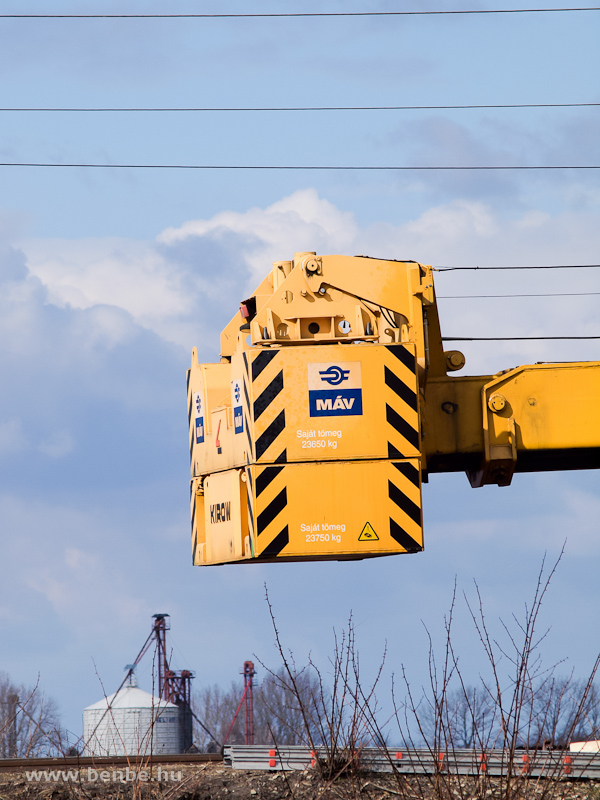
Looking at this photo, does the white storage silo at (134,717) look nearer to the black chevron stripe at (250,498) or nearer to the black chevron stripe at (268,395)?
the black chevron stripe at (250,498)

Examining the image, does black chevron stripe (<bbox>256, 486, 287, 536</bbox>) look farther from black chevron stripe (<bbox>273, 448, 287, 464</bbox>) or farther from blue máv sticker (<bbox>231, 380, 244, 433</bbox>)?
blue máv sticker (<bbox>231, 380, 244, 433</bbox>)

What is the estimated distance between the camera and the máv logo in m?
6.81

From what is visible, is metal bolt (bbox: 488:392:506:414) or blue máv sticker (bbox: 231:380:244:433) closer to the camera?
blue máv sticker (bbox: 231:380:244:433)

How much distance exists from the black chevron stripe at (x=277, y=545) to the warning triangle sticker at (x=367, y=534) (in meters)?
0.45

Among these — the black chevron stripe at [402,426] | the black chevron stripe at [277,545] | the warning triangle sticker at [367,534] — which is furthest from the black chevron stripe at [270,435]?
the warning triangle sticker at [367,534]

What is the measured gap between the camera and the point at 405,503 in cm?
→ 677

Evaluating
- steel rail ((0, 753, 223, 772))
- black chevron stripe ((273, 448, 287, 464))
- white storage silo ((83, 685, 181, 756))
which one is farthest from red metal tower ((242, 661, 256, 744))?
black chevron stripe ((273, 448, 287, 464))

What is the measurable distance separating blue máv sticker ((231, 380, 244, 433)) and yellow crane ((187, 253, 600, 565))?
0.01 metres

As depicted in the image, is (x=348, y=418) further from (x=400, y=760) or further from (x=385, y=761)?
(x=400, y=760)

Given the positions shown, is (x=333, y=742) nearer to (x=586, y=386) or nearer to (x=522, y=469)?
(x=522, y=469)

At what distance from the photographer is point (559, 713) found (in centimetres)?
535

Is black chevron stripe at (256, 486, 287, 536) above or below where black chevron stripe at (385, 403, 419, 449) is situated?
below

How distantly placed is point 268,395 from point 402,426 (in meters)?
0.84

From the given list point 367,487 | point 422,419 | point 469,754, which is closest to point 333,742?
point 469,754
